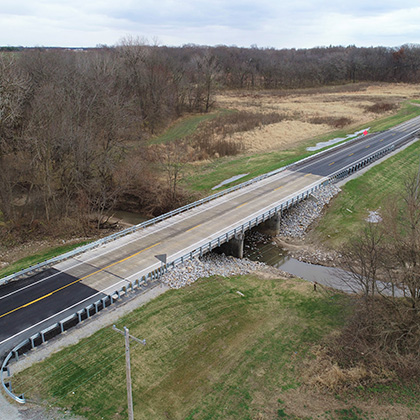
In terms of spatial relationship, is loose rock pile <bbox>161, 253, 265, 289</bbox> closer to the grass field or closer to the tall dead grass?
the tall dead grass

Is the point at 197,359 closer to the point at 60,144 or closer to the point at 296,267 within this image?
the point at 296,267

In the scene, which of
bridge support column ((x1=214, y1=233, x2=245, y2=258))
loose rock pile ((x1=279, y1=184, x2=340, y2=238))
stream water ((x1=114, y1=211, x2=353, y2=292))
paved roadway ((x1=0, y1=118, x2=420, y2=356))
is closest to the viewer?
paved roadway ((x1=0, y1=118, x2=420, y2=356))

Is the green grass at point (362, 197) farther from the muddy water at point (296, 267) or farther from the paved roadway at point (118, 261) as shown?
the muddy water at point (296, 267)

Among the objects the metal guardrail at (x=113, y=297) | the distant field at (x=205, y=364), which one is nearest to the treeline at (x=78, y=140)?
the metal guardrail at (x=113, y=297)

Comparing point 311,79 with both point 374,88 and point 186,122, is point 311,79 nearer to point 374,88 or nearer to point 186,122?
point 374,88

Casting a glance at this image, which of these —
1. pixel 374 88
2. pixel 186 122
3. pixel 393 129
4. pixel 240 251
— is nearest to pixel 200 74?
pixel 186 122

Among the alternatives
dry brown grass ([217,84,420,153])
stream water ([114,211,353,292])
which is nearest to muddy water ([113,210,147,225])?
stream water ([114,211,353,292])
